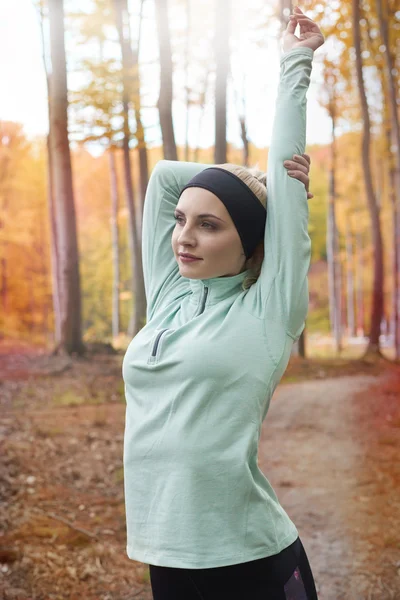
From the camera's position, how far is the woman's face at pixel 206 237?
1.13m

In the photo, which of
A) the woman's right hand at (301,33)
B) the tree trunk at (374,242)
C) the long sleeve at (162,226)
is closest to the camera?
the woman's right hand at (301,33)

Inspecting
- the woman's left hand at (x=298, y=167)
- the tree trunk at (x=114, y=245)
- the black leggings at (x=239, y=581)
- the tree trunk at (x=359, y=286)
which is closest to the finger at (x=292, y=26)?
the woman's left hand at (x=298, y=167)

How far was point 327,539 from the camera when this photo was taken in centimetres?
295

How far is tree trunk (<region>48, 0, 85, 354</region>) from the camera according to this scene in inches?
248

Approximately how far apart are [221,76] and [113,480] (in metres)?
3.25

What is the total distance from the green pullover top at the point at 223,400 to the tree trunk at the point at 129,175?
5.13m

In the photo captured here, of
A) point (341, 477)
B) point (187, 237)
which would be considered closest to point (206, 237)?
point (187, 237)

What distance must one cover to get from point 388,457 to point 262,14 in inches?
249

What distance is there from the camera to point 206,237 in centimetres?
114

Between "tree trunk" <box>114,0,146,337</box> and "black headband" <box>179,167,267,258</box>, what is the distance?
507 cm

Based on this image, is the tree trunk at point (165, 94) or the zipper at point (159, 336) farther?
the tree trunk at point (165, 94)

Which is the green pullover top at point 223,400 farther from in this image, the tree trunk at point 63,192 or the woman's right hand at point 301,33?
the tree trunk at point 63,192

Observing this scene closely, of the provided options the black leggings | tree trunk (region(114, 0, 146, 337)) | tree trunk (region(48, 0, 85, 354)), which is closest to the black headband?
the black leggings

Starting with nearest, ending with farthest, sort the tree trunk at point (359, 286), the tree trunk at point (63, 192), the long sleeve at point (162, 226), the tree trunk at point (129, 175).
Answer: the long sleeve at point (162, 226), the tree trunk at point (63, 192), the tree trunk at point (129, 175), the tree trunk at point (359, 286)
